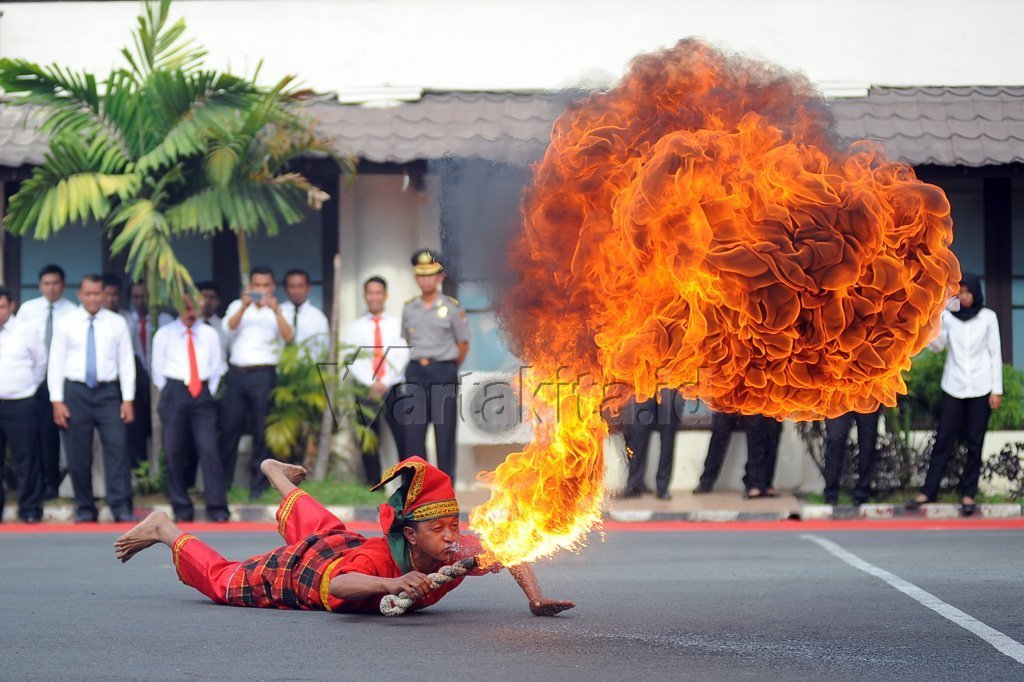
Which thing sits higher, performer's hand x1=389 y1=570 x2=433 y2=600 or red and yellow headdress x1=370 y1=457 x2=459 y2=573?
red and yellow headdress x1=370 y1=457 x2=459 y2=573

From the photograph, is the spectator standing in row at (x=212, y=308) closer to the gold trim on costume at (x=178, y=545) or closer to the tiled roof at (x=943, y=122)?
the tiled roof at (x=943, y=122)

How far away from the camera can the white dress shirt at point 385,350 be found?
14922mm

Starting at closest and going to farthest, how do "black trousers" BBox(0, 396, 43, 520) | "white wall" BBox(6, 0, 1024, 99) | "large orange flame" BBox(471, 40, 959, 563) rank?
"large orange flame" BBox(471, 40, 959, 563)
"black trousers" BBox(0, 396, 43, 520)
"white wall" BBox(6, 0, 1024, 99)

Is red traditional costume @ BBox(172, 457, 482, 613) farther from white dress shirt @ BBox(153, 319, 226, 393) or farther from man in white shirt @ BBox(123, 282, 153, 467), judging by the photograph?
man in white shirt @ BBox(123, 282, 153, 467)

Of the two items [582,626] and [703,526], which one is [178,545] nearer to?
[582,626]

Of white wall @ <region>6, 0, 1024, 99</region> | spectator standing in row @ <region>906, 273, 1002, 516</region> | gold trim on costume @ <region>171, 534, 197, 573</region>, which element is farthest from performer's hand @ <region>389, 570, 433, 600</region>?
white wall @ <region>6, 0, 1024, 99</region>

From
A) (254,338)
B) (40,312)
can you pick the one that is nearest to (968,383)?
(254,338)

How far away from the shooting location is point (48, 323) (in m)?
14.6

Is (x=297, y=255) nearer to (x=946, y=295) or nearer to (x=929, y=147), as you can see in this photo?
(x=929, y=147)

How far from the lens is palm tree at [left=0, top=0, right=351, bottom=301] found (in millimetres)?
13773

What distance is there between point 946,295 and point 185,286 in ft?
29.9

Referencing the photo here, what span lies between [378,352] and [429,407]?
2.65 feet

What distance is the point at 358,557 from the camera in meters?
7.45

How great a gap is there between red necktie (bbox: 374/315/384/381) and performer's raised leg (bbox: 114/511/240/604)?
6908 mm
